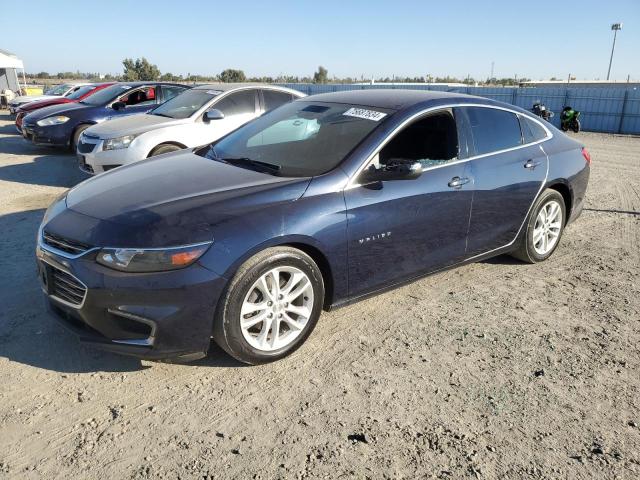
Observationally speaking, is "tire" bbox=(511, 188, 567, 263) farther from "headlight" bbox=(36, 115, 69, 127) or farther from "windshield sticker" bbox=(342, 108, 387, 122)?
"headlight" bbox=(36, 115, 69, 127)

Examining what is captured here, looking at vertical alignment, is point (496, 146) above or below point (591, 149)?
above

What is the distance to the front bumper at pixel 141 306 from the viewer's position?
2.80 metres

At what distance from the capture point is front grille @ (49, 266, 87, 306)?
2.90m

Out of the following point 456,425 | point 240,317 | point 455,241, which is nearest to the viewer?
point 456,425

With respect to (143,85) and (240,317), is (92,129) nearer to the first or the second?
(143,85)

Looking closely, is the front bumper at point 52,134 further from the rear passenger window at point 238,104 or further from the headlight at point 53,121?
the rear passenger window at point 238,104

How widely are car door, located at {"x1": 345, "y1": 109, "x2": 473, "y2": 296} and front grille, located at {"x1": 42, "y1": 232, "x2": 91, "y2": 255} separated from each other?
162 cm

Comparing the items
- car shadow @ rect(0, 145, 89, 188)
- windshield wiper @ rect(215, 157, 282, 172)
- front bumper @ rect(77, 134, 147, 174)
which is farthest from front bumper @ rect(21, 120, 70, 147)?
windshield wiper @ rect(215, 157, 282, 172)

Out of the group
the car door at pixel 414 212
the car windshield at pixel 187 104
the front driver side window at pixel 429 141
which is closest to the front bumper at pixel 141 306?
the car door at pixel 414 212

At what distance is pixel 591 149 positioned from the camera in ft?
47.0

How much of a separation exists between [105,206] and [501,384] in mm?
2651

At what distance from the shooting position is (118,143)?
7531mm

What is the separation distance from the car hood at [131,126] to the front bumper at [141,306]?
201 inches

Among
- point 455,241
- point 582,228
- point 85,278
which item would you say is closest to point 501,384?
point 455,241
